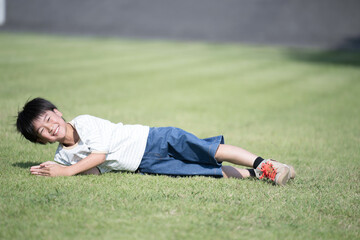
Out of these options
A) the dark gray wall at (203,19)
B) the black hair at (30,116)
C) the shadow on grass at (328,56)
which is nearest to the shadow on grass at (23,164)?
the black hair at (30,116)

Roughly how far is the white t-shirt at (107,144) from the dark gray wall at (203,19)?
1754 centimetres

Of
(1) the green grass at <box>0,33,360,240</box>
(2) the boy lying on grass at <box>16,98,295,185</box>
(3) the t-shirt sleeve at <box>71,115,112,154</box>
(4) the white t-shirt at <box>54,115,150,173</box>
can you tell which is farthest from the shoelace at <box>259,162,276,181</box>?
(3) the t-shirt sleeve at <box>71,115,112,154</box>

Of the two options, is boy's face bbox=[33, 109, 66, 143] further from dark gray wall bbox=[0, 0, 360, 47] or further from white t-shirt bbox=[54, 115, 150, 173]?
dark gray wall bbox=[0, 0, 360, 47]

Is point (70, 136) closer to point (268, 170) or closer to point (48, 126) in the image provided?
point (48, 126)

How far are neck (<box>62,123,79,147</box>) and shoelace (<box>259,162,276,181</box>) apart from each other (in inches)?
61.6

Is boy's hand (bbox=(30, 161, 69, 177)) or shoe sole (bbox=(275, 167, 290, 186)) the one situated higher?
shoe sole (bbox=(275, 167, 290, 186))

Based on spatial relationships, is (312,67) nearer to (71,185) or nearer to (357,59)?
(357,59)

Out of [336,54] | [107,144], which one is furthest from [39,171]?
[336,54]

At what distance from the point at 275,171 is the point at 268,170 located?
0.06 meters

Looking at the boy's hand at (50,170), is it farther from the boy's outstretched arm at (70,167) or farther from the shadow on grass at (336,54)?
the shadow on grass at (336,54)

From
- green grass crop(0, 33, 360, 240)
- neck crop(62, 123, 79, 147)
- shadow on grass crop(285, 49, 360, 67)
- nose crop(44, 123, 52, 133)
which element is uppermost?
shadow on grass crop(285, 49, 360, 67)

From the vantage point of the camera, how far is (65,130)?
140 inches

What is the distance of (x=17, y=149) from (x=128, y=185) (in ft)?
5.44

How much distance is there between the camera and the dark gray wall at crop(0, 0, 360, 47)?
69.3 feet
